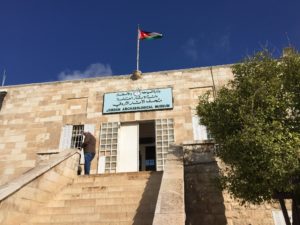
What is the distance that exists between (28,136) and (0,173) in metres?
1.93

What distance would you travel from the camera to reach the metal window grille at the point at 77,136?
42.6 ft

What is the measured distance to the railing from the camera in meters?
5.97

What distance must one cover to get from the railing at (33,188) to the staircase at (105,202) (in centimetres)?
20

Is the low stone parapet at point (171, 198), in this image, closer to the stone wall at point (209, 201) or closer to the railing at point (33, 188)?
the stone wall at point (209, 201)

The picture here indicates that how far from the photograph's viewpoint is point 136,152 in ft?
40.9

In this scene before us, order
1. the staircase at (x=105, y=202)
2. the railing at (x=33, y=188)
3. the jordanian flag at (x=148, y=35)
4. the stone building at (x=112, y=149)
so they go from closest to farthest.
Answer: the railing at (x=33, y=188), the staircase at (x=105, y=202), the stone building at (x=112, y=149), the jordanian flag at (x=148, y=35)

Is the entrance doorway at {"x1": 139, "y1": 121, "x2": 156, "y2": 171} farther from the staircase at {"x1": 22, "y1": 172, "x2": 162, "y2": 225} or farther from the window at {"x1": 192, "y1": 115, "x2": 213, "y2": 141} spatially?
the staircase at {"x1": 22, "y1": 172, "x2": 162, "y2": 225}

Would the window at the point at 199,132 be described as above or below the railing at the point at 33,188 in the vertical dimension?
above

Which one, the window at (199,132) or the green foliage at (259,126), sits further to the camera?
the window at (199,132)

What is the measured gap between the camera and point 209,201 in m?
7.27

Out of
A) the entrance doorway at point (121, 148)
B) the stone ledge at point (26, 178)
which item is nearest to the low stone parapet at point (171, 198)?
the stone ledge at point (26, 178)

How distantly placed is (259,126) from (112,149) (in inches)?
299

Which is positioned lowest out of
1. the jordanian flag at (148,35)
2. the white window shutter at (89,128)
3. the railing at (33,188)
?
the railing at (33,188)

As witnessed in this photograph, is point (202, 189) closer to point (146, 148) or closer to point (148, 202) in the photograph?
point (148, 202)
